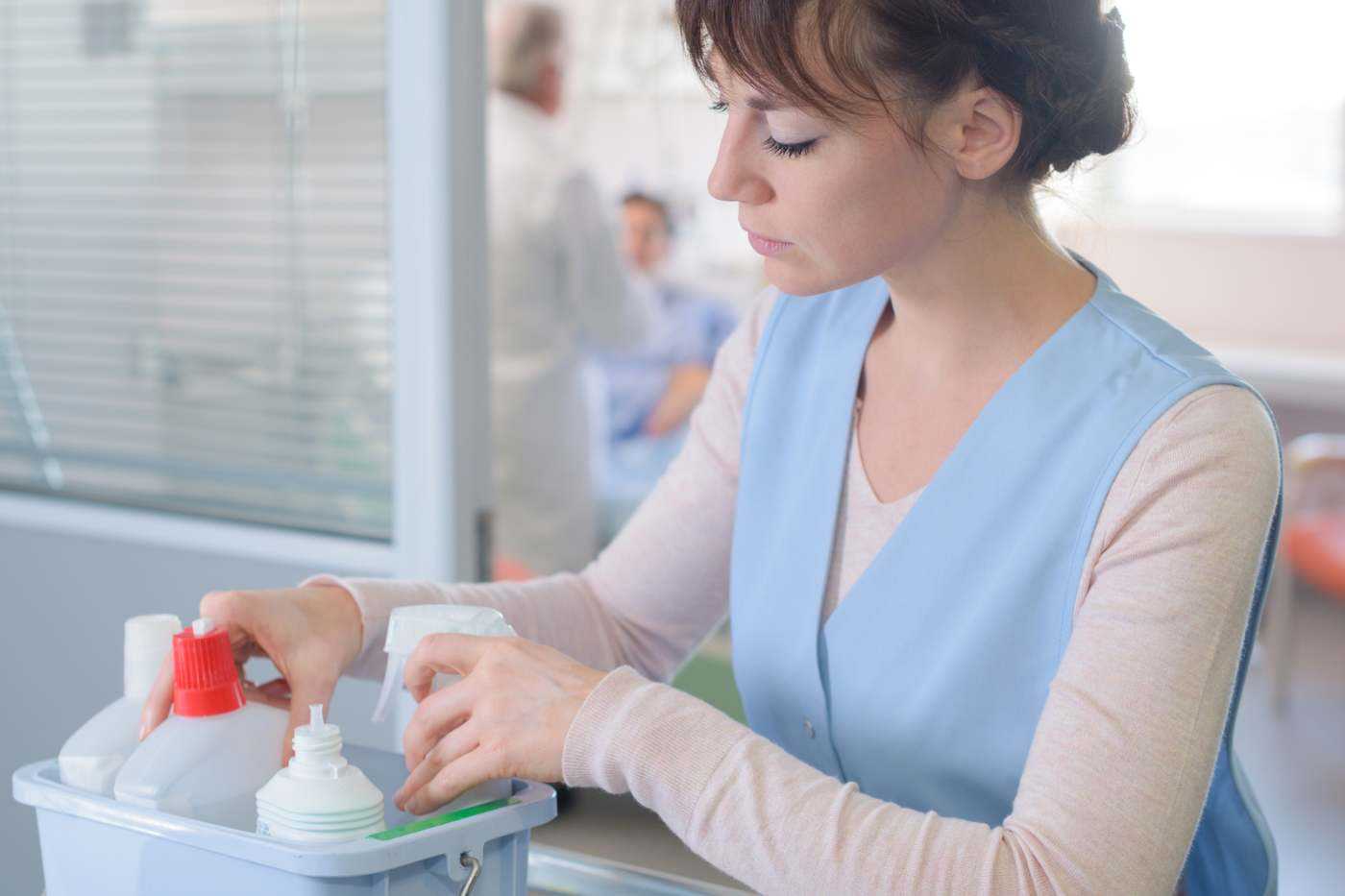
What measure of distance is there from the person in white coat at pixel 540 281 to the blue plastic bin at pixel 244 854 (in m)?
2.00

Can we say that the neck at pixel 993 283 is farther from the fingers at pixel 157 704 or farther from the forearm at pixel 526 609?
the fingers at pixel 157 704

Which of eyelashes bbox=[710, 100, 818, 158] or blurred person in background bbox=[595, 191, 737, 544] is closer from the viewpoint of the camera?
eyelashes bbox=[710, 100, 818, 158]

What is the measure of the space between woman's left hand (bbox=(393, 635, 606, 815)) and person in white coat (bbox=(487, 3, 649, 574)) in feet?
6.31

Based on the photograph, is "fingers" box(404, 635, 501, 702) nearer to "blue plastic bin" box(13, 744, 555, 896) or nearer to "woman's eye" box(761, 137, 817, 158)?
"blue plastic bin" box(13, 744, 555, 896)

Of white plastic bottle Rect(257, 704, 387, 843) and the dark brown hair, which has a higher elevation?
the dark brown hair

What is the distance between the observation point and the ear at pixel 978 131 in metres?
0.92

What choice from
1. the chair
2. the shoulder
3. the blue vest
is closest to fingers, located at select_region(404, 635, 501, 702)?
the blue vest

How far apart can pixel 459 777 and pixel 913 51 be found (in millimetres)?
506

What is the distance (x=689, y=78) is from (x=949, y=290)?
2716 millimetres

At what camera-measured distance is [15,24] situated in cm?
184

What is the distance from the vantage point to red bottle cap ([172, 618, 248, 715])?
766 mm

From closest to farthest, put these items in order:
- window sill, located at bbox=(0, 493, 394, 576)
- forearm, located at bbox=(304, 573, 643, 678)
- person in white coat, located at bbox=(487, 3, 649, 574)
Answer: forearm, located at bbox=(304, 573, 643, 678) → window sill, located at bbox=(0, 493, 394, 576) → person in white coat, located at bbox=(487, 3, 649, 574)

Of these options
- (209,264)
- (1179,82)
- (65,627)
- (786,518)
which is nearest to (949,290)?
(786,518)

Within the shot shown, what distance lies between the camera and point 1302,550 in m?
3.44
